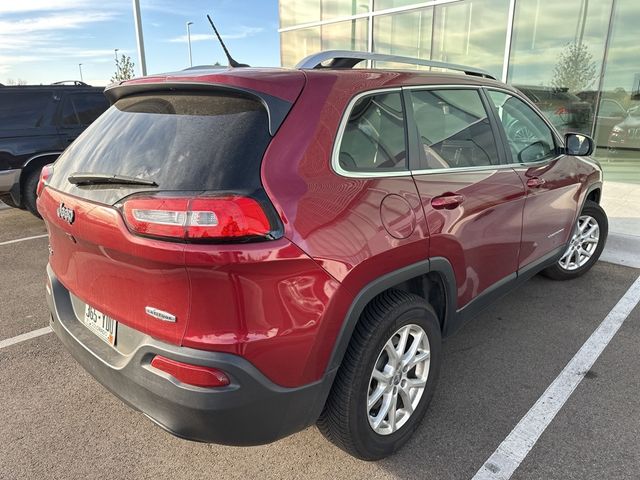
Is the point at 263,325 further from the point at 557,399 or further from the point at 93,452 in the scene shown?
the point at 557,399

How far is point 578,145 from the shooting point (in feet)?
12.5

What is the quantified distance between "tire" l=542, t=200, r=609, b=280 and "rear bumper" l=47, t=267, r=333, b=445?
3.28 m

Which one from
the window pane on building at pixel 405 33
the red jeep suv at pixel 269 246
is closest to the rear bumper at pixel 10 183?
the red jeep suv at pixel 269 246

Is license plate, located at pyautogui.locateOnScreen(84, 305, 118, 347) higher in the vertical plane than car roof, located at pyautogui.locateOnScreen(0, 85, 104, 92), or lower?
lower

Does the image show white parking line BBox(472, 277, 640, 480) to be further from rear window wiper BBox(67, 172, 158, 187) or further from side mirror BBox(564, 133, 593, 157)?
rear window wiper BBox(67, 172, 158, 187)

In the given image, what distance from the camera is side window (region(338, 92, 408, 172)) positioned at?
6.80 ft

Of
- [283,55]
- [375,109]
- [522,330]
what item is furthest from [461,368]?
[283,55]

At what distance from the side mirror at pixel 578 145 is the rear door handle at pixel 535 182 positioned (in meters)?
0.60

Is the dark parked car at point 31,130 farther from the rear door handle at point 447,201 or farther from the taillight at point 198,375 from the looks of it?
the rear door handle at point 447,201

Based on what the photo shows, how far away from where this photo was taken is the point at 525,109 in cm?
356

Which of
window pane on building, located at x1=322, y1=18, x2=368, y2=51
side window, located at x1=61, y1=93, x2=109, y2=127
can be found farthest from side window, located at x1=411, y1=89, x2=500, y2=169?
window pane on building, located at x1=322, y1=18, x2=368, y2=51

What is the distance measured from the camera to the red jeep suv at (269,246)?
1706mm

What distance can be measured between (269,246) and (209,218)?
227 mm

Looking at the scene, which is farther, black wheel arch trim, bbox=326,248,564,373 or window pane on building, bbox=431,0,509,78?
window pane on building, bbox=431,0,509,78
